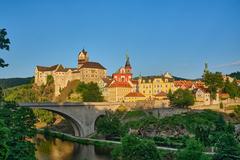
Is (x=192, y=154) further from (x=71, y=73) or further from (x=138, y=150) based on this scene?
(x=71, y=73)

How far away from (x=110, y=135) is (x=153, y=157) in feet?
80.4

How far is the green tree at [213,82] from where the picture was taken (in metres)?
70.2

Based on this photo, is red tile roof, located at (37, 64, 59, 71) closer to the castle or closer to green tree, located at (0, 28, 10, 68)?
the castle

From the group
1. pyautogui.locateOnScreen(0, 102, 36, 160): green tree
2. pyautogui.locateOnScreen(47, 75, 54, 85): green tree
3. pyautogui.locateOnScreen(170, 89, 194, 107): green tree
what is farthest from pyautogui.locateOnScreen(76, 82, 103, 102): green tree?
pyautogui.locateOnScreen(0, 102, 36, 160): green tree

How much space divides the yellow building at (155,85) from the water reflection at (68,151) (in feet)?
109

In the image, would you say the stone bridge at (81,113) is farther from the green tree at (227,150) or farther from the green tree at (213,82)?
the green tree at (227,150)

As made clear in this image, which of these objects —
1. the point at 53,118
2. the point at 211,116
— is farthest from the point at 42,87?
the point at 211,116

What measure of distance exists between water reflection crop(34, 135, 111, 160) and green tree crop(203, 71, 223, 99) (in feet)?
98.6

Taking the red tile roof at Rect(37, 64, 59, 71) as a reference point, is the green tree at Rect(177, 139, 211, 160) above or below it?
below

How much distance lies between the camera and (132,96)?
7881 centimetres

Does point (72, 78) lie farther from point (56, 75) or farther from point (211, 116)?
point (211, 116)

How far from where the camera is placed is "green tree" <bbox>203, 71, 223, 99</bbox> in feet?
230

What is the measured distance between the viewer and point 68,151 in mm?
44375

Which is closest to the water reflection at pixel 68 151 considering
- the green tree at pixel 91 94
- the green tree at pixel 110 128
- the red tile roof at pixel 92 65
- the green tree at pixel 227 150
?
the green tree at pixel 110 128
